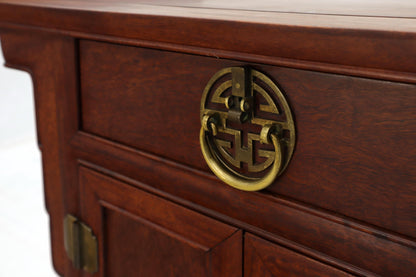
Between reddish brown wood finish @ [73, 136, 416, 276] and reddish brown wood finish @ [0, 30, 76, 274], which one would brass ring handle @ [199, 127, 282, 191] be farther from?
reddish brown wood finish @ [0, 30, 76, 274]

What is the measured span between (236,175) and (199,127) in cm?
8

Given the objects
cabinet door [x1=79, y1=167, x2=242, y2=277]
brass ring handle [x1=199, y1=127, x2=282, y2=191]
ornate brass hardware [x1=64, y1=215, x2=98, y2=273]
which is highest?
brass ring handle [x1=199, y1=127, x2=282, y2=191]

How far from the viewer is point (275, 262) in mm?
613

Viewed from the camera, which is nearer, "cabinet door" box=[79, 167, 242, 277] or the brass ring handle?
the brass ring handle

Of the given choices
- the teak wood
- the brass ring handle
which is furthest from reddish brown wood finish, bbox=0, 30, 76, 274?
the brass ring handle

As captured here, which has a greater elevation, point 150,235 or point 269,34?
point 269,34

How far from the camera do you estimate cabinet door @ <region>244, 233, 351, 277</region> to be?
57 centimetres

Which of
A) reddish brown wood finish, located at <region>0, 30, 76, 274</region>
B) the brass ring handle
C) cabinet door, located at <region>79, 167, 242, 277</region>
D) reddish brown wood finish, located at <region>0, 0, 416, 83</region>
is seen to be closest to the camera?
reddish brown wood finish, located at <region>0, 0, 416, 83</region>

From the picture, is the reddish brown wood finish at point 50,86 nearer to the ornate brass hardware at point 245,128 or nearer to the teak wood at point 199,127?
the teak wood at point 199,127

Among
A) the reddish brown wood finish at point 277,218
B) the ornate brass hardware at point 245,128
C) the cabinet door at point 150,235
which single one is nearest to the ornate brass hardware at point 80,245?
the cabinet door at point 150,235

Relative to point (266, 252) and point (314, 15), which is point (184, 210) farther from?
point (314, 15)

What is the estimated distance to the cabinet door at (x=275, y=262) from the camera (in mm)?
575

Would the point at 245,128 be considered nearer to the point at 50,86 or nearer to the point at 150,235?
the point at 150,235

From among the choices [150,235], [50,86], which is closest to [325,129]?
[150,235]
